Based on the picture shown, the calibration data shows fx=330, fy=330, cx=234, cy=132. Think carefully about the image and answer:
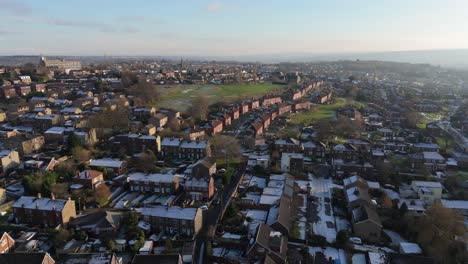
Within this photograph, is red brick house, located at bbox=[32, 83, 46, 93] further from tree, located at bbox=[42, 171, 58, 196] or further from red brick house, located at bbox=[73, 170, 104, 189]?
tree, located at bbox=[42, 171, 58, 196]

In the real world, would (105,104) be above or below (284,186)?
above

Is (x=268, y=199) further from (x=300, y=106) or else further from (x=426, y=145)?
(x=300, y=106)

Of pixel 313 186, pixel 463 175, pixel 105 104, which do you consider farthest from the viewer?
pixel 105 104

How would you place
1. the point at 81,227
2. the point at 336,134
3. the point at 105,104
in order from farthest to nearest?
the point at 105,104, the point at 336,134, the point at 81,227

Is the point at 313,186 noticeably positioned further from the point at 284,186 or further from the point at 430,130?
the point at 430,130

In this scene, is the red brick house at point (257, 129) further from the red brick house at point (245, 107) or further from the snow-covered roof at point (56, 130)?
the snow-covered roof at point (56, 130)

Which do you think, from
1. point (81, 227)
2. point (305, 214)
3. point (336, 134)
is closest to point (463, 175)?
point (336, 134)

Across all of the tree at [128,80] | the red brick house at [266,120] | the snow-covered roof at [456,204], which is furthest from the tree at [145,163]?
the tree at [128,80]
